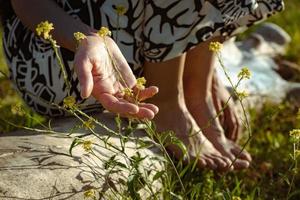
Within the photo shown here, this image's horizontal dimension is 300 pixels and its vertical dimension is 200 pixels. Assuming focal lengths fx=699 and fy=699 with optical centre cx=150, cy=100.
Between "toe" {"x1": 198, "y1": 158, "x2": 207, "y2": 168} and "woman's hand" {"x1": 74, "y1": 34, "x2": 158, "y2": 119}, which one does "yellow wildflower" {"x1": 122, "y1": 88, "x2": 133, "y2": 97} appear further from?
"toe" {"x1": 198, "y1": 158, "x2": 207, "y2": 168}

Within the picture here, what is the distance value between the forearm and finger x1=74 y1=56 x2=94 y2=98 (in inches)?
10.9

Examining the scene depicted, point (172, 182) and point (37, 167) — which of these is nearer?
point (37, 167)

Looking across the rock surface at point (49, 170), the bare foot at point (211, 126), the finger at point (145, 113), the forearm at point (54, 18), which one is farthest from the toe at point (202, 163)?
the finger at point (145, 113)

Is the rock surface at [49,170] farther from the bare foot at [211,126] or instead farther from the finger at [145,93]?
the bare foot at [211,126]

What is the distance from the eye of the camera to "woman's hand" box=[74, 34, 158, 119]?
1449mm

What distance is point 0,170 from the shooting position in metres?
1.62

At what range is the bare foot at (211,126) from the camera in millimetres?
2277

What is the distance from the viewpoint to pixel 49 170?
1665 mm

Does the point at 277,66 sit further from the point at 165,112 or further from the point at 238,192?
the point at 238,192

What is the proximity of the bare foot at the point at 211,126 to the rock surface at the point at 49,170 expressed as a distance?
1.42ft

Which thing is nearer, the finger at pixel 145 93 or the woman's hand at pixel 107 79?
the woman's hand at pixel 107 79

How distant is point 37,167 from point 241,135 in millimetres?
1061

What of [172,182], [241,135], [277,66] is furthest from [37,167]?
[277,66]

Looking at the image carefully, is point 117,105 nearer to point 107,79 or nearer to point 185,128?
point 107,79
